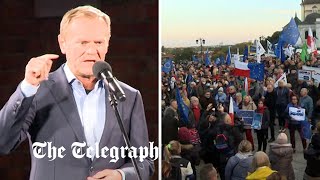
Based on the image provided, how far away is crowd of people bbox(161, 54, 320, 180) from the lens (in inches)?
116

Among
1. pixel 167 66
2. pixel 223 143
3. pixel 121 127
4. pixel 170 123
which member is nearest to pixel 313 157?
pixel 223 143

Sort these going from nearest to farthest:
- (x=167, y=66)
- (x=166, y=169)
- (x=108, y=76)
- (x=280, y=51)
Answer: (x=108, y=76), (x=167, y=66), (x=166, y=169), (x=280, y=51)

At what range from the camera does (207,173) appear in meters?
2.93

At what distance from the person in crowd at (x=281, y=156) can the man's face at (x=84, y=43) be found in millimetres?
1092

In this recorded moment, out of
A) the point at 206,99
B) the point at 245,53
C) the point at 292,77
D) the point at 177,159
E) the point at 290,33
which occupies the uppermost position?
the point at 290,33

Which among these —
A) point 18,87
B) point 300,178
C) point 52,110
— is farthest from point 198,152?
point 18,87

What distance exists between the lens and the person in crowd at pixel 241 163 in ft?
9.64

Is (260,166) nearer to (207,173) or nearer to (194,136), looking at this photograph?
(207,173)

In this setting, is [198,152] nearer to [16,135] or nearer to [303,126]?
[303,126]

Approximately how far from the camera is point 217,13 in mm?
2875

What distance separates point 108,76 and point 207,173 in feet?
2.61

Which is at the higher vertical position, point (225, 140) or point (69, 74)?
point (69, 74)

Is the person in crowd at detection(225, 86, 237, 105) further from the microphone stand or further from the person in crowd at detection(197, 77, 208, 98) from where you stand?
the microphone stand

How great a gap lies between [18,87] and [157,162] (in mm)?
816
